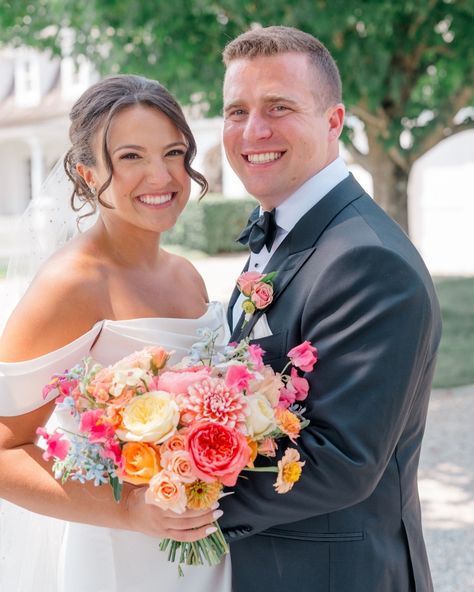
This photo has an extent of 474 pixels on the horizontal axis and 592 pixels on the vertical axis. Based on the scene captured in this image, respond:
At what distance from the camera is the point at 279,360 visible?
2322 millimetres

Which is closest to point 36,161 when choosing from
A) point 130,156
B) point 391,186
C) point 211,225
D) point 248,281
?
point 211,225

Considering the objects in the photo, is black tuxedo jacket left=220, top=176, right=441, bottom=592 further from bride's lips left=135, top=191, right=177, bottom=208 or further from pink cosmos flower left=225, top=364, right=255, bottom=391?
bride's lips left=135, top=191, right=177, bottom=208

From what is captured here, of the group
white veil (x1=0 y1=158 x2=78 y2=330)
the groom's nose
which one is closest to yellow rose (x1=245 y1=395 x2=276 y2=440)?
the groom's nose

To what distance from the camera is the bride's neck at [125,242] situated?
2814 millimetres

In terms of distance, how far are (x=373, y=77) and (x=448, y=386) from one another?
3.64 meters

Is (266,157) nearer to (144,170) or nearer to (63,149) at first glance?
(144,170)

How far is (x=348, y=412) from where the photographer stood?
6.97 feet

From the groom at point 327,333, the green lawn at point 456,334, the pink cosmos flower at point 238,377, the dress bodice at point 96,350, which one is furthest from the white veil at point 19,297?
the green lawn at point 456,334

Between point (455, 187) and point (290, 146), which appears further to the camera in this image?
point (455, 187)

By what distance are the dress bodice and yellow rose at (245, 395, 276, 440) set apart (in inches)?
18.3

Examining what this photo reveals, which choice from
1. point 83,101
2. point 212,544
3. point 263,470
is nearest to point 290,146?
point 83,101

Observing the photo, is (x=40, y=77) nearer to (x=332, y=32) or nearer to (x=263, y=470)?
(x=332, y=32)

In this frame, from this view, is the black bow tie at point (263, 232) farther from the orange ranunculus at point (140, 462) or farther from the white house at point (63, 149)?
the white house at point (63, 149)

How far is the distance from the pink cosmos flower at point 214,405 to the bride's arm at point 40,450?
421 millimetres
